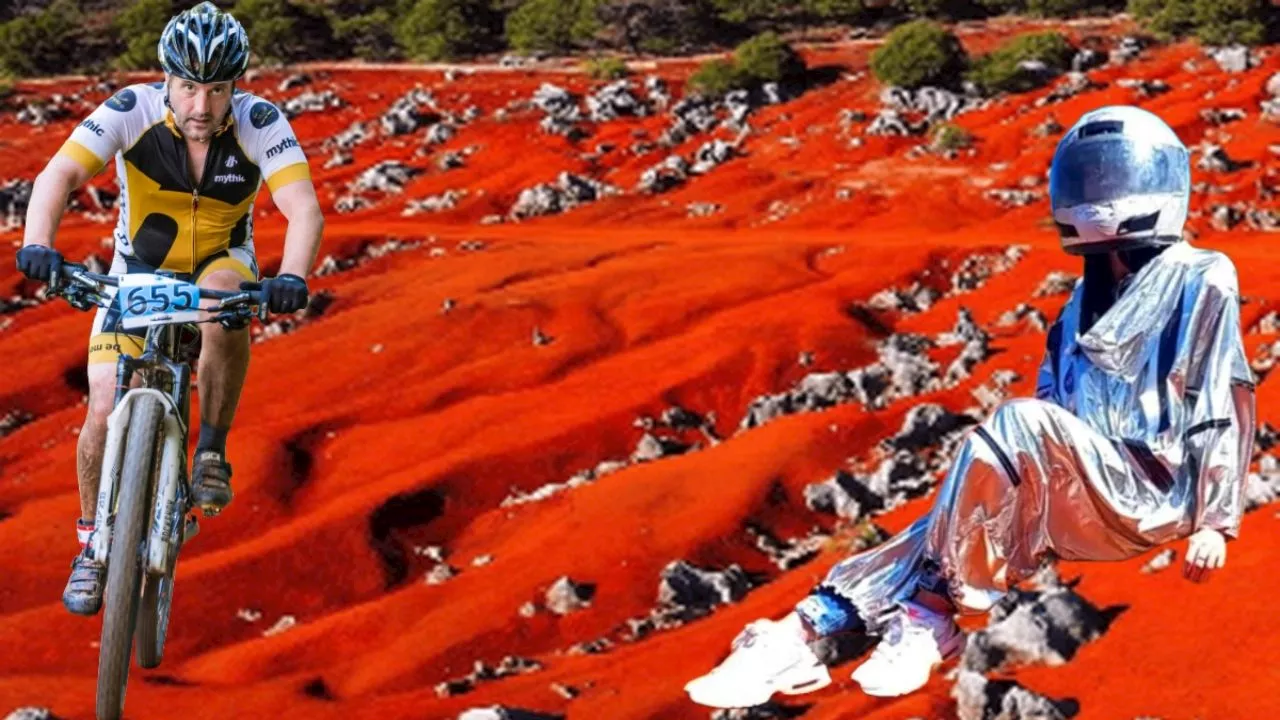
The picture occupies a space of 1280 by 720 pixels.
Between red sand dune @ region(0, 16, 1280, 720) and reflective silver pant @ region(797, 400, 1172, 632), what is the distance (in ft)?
26.8

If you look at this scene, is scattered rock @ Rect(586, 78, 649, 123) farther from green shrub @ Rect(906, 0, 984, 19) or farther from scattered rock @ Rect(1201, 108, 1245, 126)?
scattered rock @ Rect(1201, 108, 1245, 126)

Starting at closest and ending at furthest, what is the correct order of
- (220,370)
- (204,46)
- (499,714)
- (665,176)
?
1. (204,46)
2. (220,370)
3. (499,714)
4. (665,176)

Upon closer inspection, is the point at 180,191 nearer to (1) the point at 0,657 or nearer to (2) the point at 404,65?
(1) the point at 0,657

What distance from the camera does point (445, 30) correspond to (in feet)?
188

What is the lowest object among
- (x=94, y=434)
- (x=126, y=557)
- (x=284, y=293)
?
(x=126, y=557)

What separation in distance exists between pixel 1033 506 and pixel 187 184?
12.4 feet

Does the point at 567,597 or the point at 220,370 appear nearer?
the point at 220,370

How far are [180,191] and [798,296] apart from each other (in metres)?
23.4

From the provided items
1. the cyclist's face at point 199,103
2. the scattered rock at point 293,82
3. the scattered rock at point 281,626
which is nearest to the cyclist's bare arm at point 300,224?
the cyclist's face at point 199,103

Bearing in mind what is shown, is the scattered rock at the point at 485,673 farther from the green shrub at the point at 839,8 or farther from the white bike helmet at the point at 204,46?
the green shrub at the point at 839,8

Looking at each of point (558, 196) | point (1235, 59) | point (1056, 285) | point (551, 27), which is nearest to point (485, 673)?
point (1056, 285)

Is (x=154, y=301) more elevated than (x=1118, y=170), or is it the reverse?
(x=1118, y=170)

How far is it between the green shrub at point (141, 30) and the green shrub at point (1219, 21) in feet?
109

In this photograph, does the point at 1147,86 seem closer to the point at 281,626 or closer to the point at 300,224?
the point at 281,626
